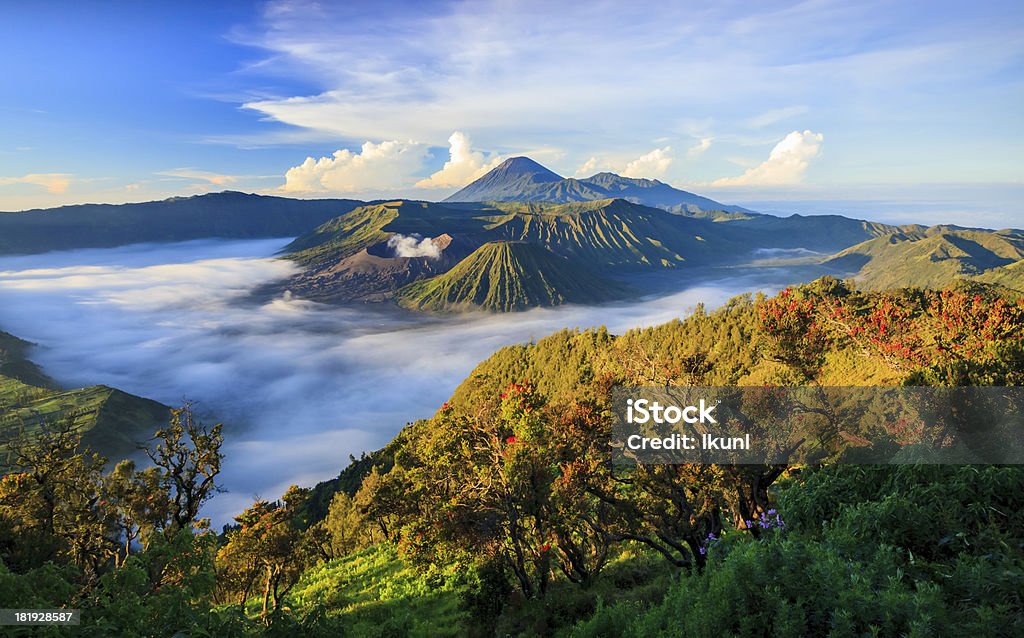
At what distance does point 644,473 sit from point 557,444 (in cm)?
401

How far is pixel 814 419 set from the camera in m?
19.5

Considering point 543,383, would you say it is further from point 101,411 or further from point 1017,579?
point 101,411

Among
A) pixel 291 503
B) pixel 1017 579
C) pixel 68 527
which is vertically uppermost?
pixel 1017 579

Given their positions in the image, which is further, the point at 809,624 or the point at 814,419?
the point at 814,419

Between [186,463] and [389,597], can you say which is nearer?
[186,463]

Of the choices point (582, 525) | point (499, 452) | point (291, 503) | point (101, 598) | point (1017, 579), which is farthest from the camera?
point (291, 503)

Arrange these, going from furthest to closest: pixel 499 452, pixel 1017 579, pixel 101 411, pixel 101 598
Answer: pixel 101 411
pixel 499 452
pixel 101 598
pixel 1017 579

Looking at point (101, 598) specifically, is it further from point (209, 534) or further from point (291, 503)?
point (291, 503)

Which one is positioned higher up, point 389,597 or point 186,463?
point 186,463

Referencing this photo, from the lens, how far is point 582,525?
826 inches

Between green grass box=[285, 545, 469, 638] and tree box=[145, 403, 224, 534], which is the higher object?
tree box=[145, 403, 224, 534]

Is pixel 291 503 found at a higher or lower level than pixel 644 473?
lower

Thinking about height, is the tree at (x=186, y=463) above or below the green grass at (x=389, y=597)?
above

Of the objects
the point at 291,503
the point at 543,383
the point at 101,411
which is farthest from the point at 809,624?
the point at 101,411
